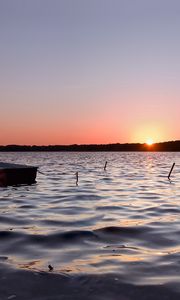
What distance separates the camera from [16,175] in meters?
33.6

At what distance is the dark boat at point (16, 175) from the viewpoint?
109ft

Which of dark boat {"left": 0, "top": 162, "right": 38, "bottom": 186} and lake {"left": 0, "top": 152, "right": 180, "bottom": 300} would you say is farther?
dark boat {"left": 0, "top": 162, "right": 38, "bottom": 186}

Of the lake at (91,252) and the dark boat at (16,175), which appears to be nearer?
the lake at (91,252)

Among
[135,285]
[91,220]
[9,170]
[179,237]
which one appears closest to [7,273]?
[135,285]

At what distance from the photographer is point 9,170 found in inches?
1309

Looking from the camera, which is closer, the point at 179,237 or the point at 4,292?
the point at 4,292

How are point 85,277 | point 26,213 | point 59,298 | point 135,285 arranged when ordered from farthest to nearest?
point 26,213 → point 85,277 → point 135,285 → point 59,298

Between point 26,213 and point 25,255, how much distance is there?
779cm

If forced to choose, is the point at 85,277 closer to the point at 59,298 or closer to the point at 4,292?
the point at 59,298

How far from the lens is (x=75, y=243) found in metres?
11.3

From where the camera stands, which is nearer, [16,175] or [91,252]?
[91,252]

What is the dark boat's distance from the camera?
33.1 m

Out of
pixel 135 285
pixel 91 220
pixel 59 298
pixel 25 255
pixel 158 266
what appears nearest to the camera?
pixel 59 298

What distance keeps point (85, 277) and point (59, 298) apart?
1.29m
